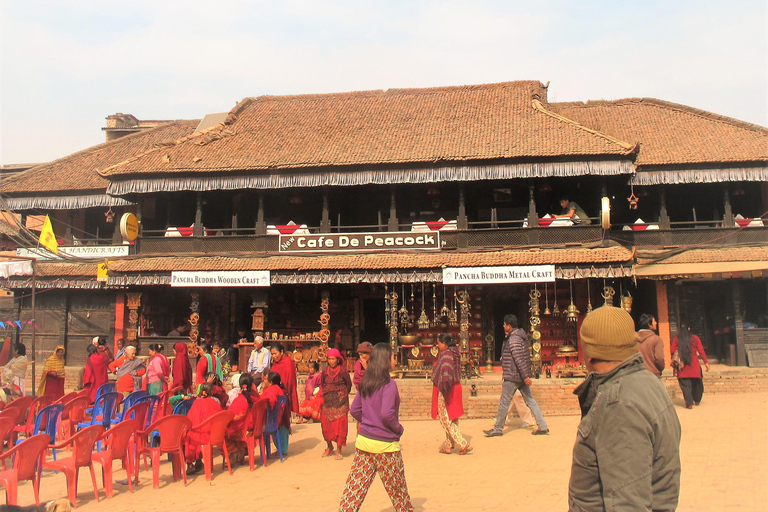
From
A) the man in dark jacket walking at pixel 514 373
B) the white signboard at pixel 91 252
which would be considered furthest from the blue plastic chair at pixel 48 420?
the white signboard at pixel 91 252

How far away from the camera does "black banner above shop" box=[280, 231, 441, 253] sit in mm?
16531

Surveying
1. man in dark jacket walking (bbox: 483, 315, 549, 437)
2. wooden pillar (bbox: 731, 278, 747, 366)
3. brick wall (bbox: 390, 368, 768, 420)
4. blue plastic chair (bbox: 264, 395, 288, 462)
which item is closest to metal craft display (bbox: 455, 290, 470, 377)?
brick wall (bbox: 390, 368, 768, 420)

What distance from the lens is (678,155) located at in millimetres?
17656

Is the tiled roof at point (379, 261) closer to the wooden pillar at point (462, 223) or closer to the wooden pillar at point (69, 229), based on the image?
the wooden pillar at point (462, 223)

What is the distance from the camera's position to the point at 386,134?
1870 cm

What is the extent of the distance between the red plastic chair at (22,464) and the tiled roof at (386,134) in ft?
37.3

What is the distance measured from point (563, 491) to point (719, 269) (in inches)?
436

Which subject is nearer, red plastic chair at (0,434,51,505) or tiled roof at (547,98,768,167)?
red plastic chair at (0,434,51,505)

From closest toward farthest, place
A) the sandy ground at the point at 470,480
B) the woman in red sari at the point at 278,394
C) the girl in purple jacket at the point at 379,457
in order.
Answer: the girl in purple jacket at the point at 379,457 → the sandy ground at the point at 470,480 → the woman in red sari at the point at 278,394

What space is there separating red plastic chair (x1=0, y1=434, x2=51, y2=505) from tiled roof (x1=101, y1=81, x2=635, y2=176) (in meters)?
11.4

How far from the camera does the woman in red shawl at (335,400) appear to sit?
354 inches

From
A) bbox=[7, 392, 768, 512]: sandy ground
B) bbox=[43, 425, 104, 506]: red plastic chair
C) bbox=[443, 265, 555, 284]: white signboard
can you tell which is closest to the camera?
bbox=[7, 392, 768, 512]: sandy ground

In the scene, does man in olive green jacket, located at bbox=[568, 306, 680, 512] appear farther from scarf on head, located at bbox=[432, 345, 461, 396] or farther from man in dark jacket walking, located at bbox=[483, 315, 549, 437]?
man in dark jacket walking, located at bbox=[483, 315, 549, 437]

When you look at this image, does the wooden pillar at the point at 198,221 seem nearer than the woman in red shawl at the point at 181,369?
No
